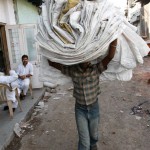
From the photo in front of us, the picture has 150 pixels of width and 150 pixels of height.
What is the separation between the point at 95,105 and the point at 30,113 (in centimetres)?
329

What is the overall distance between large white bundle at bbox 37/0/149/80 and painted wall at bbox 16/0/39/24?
6.72 m

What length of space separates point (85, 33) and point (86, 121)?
134 cm

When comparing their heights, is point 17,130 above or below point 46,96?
above

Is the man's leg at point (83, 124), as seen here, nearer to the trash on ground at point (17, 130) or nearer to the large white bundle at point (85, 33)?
the large white bundle at point (85, 33)

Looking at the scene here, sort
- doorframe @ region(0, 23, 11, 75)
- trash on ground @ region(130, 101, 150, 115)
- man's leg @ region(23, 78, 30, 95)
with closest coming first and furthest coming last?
trash on ground @ region(130, 101, 150, 115) < man's leg @ region(23, 78, 30, 95) < doorframe @ region(0, 23, 11, 75)

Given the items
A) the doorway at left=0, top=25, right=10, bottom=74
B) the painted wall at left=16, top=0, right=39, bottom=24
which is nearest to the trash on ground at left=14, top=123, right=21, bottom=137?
the doorway at left=0, top=25, right=10, bottom=74

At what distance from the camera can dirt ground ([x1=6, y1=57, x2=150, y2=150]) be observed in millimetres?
4637

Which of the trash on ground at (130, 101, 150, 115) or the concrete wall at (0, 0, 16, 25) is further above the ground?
the concrete wall at (0, 0, 16, 25)

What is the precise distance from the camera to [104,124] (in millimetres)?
5426

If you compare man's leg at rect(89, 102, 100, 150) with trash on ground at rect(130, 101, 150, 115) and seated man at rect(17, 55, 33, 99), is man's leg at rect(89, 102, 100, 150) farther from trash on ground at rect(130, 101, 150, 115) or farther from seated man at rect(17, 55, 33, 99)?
seated man at rect(17, 55, 33, 99)

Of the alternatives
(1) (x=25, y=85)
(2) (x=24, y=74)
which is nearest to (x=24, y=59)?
(2) (x=24, y=74)

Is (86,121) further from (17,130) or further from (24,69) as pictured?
(24,69)

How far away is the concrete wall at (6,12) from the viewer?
7.66 metres

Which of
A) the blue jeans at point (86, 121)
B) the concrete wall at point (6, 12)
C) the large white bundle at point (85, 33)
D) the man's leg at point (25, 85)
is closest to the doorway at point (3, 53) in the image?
the concrete wall at point (6, 12)
